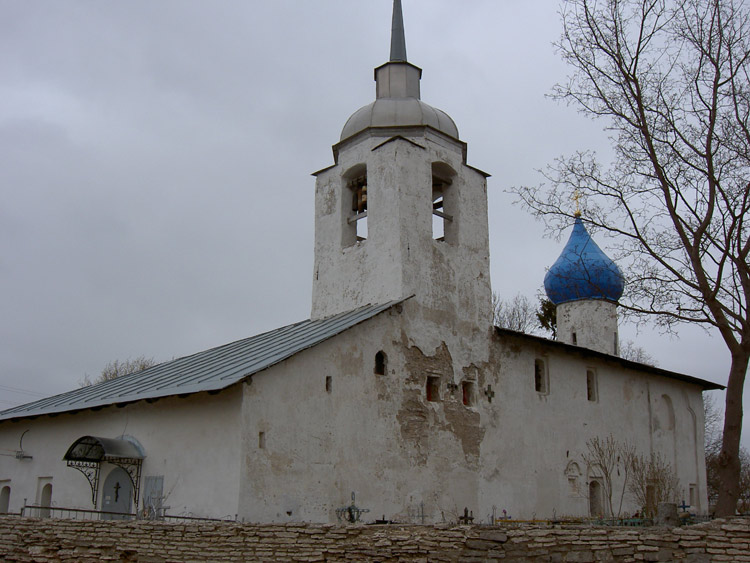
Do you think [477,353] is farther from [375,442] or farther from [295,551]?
[295,551]

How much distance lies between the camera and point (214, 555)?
8.99m

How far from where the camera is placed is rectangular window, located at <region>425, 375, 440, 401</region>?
14859 mm

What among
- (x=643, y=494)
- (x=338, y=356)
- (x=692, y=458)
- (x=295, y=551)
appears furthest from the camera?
(x=692, y=458)

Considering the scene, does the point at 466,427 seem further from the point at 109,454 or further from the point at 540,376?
the point at 109,454

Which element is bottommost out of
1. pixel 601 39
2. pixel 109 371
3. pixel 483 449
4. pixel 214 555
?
pixel 214 555

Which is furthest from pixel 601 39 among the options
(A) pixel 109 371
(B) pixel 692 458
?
(A) pixel 109 371

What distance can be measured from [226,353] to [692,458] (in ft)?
44.1

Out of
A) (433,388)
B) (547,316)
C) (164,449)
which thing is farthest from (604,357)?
(547,316)

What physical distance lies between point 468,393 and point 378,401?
263cm

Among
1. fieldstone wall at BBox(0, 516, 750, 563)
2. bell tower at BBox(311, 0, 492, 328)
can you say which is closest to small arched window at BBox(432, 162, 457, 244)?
bell tower at BBox(311, 0, 492, 328)

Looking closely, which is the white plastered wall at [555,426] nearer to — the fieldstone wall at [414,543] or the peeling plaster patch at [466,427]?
the peeling plaster patch at [466,427]

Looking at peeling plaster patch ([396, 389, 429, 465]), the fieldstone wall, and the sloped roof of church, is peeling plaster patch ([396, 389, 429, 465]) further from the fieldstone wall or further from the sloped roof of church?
the fieldstone wall

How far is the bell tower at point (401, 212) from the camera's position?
15664 mm

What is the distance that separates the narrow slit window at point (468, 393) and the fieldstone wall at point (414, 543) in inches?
272
